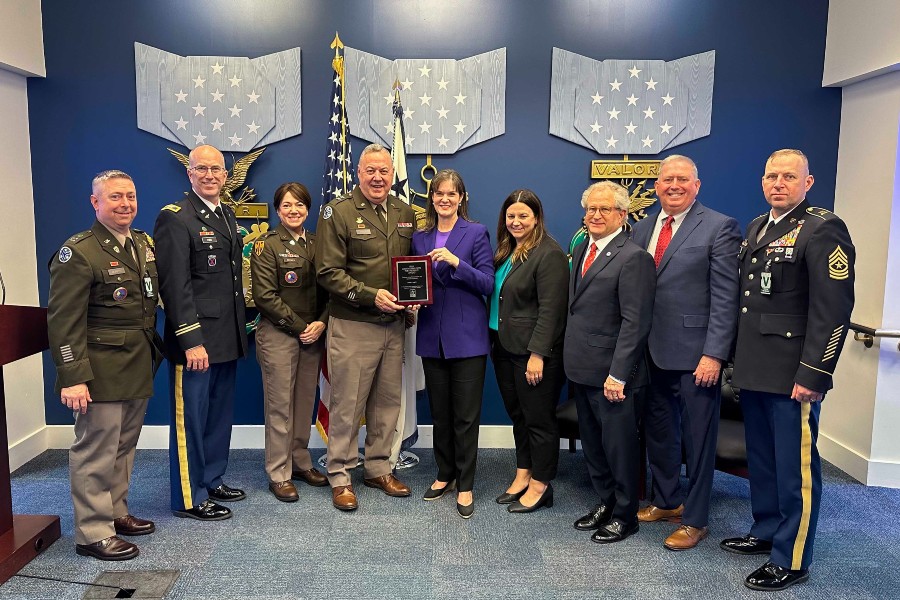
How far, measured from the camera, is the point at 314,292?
11.2 feet

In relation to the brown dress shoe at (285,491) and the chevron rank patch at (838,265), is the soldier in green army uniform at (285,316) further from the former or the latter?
the chevron rank patch at (838,265)

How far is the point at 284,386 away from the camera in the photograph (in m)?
3.37

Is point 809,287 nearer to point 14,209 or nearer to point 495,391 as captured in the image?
point 495,391

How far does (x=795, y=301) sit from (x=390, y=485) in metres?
2.19

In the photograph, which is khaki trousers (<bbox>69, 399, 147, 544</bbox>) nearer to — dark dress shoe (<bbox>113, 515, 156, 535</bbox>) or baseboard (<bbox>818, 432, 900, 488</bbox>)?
dark dress shoe (<bbox>113, 515, 156, 535</bbox>)

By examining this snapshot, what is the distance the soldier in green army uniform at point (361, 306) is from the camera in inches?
125

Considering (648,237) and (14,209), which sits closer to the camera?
(648,237)

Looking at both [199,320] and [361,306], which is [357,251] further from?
[199,320]

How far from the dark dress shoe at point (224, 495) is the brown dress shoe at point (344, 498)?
0.51 m

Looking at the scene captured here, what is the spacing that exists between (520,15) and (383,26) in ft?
2.86

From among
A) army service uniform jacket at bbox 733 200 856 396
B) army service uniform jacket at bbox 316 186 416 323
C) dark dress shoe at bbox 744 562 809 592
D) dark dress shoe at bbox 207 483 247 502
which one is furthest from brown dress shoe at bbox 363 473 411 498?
army service uniform jacket at bbox 733 200 856 396

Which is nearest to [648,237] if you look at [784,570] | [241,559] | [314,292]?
[784,570]

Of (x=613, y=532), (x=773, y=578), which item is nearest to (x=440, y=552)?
(x=613, y=532)

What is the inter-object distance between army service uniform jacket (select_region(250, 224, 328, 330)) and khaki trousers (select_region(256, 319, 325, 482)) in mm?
97
